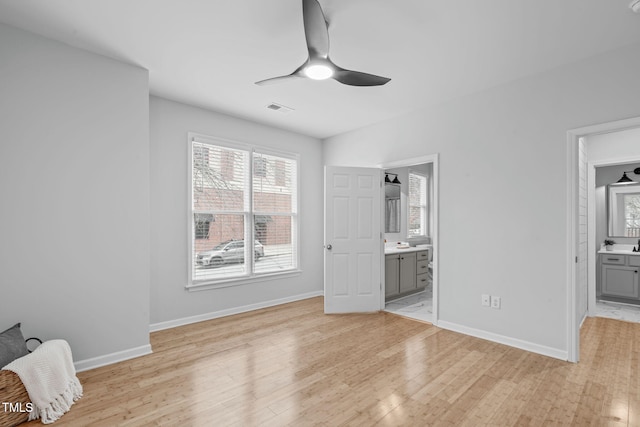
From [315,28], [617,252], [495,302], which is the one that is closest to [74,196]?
[315,28]

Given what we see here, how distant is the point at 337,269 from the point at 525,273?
2.24 metres

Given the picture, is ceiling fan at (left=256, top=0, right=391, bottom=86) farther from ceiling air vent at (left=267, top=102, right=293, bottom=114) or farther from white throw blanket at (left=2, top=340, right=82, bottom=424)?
white throw blanket at (left=2, top=340, right=82, bottom=424)

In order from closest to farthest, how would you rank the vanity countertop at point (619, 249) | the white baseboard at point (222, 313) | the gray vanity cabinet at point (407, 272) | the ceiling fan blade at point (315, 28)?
the ceiling fan blade at point (315, 28) → the white baseboard at point (222, 313) → the vanity countertop at point (619, 249) → the gray vanity cabinet at point (407, 272)

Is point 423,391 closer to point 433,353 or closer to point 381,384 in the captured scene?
point 381,384

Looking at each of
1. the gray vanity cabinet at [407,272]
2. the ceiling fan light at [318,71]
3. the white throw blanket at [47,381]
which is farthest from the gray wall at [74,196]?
the gray vanity cabinet at [407,272]

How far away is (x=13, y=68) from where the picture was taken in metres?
2.47

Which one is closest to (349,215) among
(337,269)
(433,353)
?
(337,269)

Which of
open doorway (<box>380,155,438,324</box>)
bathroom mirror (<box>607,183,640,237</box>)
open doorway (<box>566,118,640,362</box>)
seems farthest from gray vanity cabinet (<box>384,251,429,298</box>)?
bathroom mirror (<box>607,183,640,237</box>)

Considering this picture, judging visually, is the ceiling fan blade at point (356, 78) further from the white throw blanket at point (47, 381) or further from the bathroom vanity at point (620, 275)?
the bathroom vanity at point (620, 275)

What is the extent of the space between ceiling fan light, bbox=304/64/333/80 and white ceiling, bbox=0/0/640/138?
0.38 m

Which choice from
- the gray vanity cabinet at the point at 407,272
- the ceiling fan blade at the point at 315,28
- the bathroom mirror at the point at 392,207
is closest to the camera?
the ceiling fan blade at the point at 315,28

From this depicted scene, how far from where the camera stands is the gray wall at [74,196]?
2.47 meters

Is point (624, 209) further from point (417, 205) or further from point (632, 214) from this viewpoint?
A: point (417, 205)

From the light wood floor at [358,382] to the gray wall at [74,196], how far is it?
0.52 m
